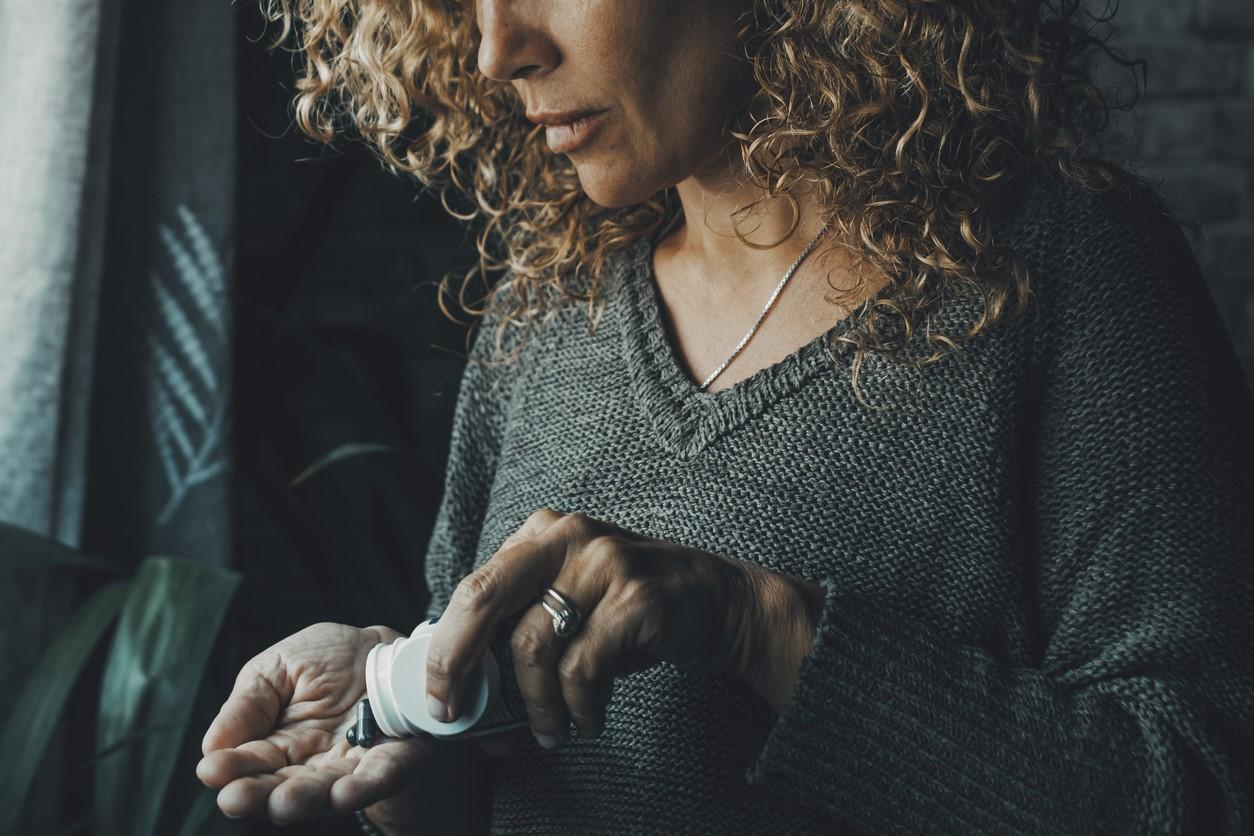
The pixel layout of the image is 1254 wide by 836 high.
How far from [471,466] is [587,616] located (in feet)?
1.73

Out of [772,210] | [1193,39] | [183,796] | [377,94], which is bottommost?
[183,796]

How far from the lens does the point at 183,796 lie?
135cm

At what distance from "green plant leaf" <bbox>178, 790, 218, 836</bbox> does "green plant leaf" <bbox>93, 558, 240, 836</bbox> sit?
4 cm

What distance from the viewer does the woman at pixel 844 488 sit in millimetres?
779

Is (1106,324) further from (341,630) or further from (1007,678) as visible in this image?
(341,630)

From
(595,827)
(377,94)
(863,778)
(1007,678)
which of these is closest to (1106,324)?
(1007,678)

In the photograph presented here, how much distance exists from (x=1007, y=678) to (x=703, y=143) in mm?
472

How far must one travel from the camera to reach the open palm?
73 cm

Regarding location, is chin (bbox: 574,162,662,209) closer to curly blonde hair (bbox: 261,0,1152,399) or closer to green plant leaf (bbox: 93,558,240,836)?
curly blonde hair (bbox: 261,0,1152,399)

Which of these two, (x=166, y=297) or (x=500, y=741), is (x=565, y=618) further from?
(x=166, y=297)

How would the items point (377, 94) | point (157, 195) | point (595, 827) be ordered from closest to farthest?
point (595, 827)
point (377, 94)
point (157, 195)

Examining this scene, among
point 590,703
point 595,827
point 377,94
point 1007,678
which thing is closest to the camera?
point 590,703

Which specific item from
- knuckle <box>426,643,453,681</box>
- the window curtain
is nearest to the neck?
knuckle <box>426,643,453,681</box>

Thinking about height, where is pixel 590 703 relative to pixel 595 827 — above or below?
above
